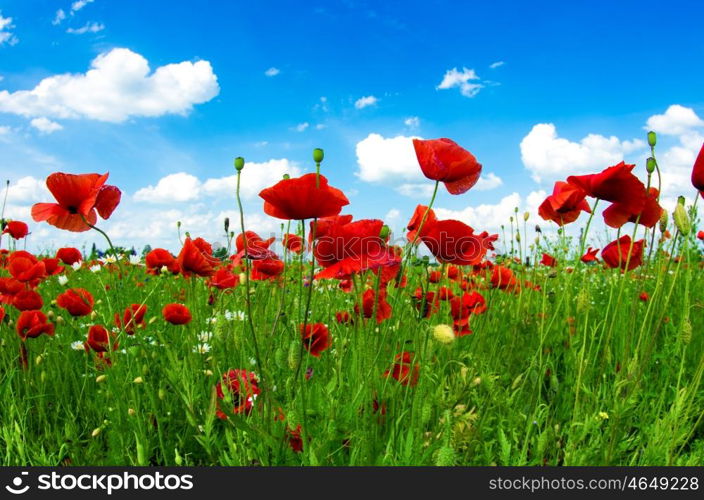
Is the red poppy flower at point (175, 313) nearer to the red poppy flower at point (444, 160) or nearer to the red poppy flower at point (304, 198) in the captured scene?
the red poppy flower at point (304, 198)

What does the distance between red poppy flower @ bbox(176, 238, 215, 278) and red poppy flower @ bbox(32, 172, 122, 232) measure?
430 millimetres

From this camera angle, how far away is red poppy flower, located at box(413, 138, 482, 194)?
1372 mm

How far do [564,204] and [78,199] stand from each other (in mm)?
1499

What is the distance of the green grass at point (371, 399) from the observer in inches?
56.7

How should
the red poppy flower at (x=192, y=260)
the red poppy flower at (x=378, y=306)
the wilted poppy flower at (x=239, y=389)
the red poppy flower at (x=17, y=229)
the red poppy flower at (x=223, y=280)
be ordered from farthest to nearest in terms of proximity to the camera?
the red poppy flower at (x=17, y=229) → the red poppy flower at (x=223, y=280) → the red poppy flower at (x=192, y=260) → the red poppy flower at (x=378, y=306) → the wilted poppy flower at (x=239, y=389)

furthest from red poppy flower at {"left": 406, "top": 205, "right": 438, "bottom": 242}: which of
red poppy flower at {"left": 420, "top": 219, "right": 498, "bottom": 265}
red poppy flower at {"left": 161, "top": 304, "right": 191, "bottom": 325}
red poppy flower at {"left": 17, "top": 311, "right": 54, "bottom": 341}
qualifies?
red poppy flower at {"left": 17, "top": 311, "right": 54, "bottom": 341}

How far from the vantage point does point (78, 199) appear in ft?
5.18

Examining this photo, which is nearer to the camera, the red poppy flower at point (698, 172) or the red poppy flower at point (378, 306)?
the red poppy flower at point (698, 172)

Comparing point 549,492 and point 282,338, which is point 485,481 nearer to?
point 549,492

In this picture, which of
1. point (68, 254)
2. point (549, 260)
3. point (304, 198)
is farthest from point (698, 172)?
point (68, 254)

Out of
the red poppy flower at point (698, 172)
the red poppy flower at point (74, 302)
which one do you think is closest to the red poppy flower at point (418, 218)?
the red poppy flower at point (698, 172)

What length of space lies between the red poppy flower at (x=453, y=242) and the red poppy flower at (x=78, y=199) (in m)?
0.89

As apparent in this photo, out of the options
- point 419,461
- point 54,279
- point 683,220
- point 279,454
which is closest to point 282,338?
point 279,454

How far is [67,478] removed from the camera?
134 centimetres
